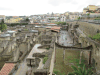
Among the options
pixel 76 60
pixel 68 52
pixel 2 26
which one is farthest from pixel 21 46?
pixel 2 26

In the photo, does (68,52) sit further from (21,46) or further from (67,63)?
(21,46)

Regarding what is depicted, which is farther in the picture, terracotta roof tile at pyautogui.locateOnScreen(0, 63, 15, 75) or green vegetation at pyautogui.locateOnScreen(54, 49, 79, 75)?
green vegetation at pyautogui.locateOnScreen(54, 49, 79, 75)

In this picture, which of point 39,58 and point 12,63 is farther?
point 12,63

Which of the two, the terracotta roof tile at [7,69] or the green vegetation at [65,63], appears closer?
the terracotta roof tile at [7,69]

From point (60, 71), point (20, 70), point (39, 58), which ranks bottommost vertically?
point (60, 71)

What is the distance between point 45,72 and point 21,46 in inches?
425

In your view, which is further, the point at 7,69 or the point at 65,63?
the point at 65,63

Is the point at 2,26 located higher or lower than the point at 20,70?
higher

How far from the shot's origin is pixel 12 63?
354 inches

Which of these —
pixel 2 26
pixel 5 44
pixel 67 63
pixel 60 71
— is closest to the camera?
pixel 60 71

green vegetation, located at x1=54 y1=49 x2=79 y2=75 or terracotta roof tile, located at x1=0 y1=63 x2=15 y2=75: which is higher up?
terracotta roof tile, located at x1=0 y1=63 x2=15 y2=75

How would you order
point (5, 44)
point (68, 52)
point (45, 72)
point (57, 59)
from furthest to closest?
1. point (5, 44)
2. point (68, 52)
3. point (57, 59)
4. point (45, 72)

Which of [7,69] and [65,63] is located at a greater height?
[7,69]

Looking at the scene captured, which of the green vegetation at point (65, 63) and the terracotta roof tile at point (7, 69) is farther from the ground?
the terracotta roof tile at point (7, 69)
